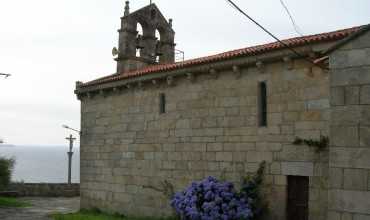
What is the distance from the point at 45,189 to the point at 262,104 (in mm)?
19611

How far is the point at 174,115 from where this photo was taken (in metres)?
14.2

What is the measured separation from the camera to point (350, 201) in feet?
24.7

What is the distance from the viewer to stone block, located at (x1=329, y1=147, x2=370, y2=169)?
7.44 m

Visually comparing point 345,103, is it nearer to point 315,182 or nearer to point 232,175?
point 315,182

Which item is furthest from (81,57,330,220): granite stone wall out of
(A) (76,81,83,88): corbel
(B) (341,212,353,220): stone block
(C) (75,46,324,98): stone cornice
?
(B) (341,212,353,220): stone block

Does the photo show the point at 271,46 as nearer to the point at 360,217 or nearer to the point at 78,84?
the point at 360,217

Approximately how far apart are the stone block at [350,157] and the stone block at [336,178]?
8cm

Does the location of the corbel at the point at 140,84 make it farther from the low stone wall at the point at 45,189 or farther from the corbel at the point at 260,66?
the low stone wall at the point at 45,189

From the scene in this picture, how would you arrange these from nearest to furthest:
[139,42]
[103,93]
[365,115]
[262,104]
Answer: [365,115] < [262,104] < [103,93] < [139,42]

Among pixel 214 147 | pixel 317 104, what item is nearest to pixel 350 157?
pixel 317 104

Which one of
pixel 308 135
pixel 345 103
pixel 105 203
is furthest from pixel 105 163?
pixel 345 103

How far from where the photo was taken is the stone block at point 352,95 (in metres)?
7.61

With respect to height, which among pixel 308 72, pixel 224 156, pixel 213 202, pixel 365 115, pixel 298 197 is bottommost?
A: pixel 213 202

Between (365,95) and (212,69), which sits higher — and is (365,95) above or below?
below
